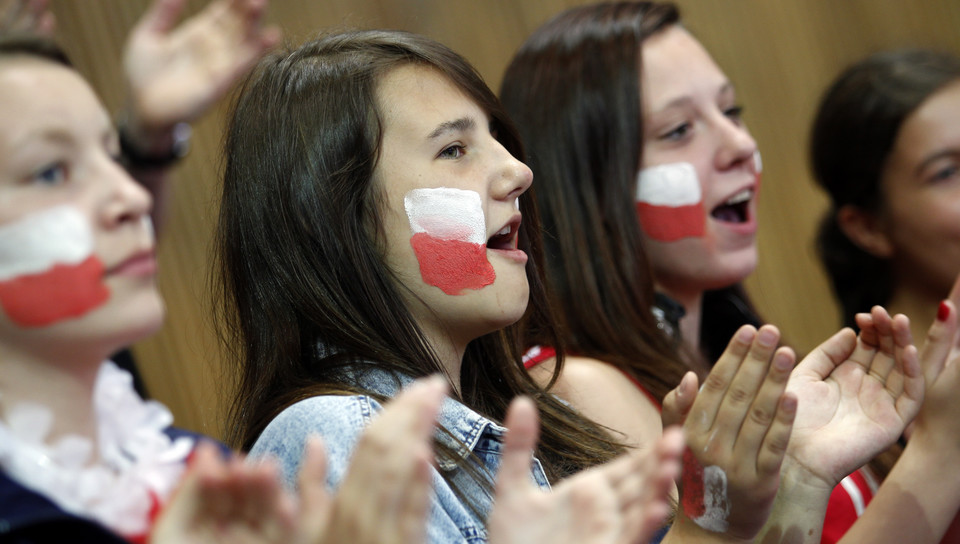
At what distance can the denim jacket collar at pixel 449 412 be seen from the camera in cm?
122

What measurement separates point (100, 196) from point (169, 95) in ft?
0.32

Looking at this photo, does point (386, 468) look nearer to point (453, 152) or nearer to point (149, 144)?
point (149, 144)

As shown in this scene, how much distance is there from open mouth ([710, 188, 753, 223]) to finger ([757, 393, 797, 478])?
863mm

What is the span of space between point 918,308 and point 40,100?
72.2 inches

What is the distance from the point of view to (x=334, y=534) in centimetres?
73

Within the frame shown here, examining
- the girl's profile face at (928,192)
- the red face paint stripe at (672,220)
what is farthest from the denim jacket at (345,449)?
the girl's profile face at (928,192)

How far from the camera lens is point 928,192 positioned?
6.51ft

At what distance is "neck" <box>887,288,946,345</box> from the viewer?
2.06 metres

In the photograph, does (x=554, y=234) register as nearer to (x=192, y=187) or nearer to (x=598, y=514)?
(x=192, y=187)

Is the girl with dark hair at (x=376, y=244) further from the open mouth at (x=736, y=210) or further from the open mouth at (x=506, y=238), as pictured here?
the open mouth at (x=736, y=210)

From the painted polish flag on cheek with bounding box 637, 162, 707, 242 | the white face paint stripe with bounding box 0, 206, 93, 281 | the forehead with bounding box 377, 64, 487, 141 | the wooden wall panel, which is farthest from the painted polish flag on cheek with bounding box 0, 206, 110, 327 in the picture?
the wooden wall panel

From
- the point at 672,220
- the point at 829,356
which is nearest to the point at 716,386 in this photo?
the point at 829,356

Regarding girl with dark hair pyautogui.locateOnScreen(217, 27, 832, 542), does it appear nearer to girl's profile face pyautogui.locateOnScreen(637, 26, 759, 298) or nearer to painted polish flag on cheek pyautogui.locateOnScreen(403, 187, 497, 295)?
painted polish flag on cheek pyautogui.locateOnScreen(403, 187, 497, 295)

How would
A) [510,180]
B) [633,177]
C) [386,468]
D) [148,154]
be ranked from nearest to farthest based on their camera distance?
[386,468], [148,154], [510,180], [633,177]
